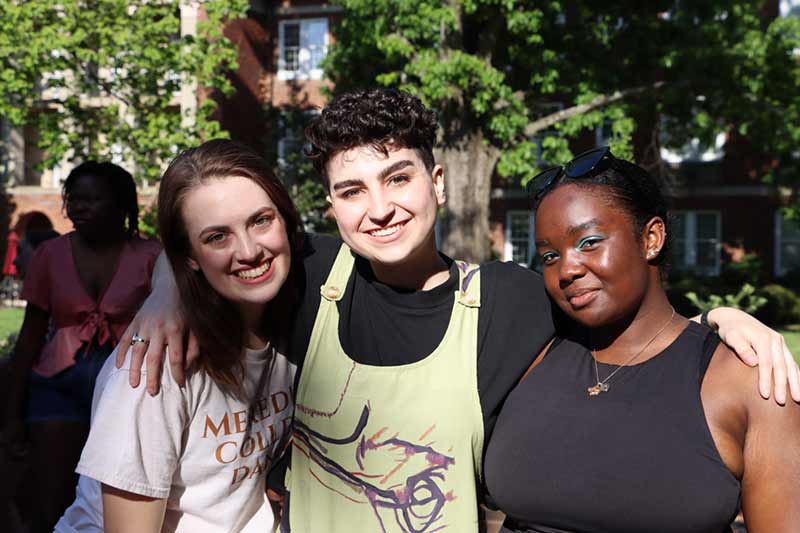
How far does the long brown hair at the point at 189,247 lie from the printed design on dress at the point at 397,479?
1.36 feet

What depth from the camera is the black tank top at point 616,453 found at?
1850 millimetres

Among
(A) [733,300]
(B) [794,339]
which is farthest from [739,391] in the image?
(B) [794,339]

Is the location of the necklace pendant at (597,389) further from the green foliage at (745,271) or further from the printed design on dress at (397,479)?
the green foliage at (745,271)

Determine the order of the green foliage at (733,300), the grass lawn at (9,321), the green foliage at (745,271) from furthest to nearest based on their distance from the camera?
the green foliage at (745,271) < the grass lawn at (9,321) < the green foliage at (733,300)

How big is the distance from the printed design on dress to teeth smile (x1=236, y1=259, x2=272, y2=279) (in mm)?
496

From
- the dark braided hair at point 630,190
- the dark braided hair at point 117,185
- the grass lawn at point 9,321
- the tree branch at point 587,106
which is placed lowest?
the grass lawn at point 9,321

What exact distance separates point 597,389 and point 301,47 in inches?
903

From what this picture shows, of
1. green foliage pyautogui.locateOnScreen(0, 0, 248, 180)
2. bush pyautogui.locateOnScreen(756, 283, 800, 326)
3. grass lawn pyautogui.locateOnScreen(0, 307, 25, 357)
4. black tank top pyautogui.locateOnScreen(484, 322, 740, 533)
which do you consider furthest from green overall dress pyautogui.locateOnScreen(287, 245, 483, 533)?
bush pyautogui.locateOnScreen(756, 283, 800, 326)

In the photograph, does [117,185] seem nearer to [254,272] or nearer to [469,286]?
[254,272]

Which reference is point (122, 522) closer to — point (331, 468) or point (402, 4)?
point (331, 468)

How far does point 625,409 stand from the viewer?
1981mm

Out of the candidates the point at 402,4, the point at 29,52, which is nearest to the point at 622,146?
the point at 402,4

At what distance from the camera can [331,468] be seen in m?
2.21

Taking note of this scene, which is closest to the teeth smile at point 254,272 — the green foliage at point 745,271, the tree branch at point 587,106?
the tree branch at point 587,106
